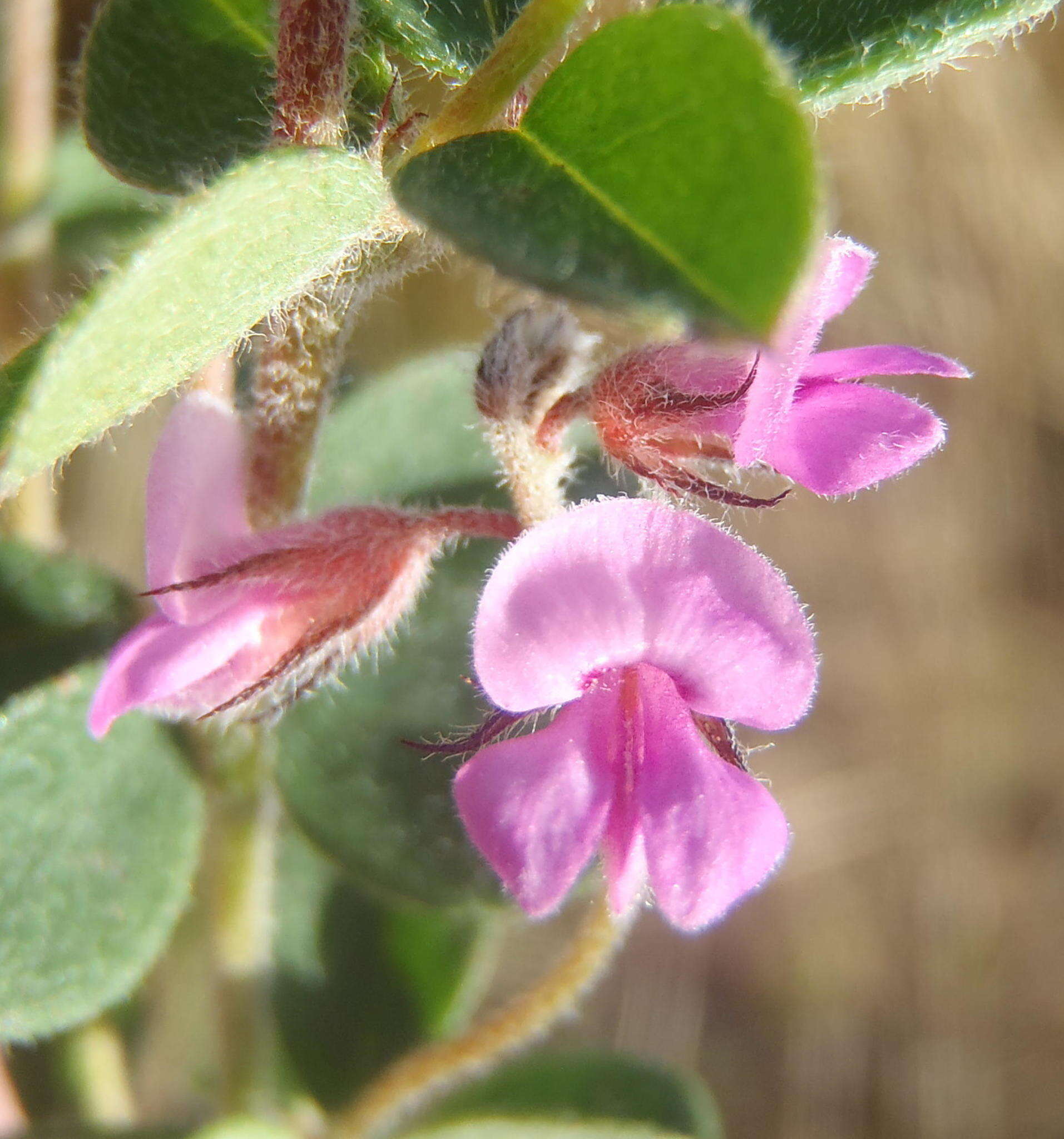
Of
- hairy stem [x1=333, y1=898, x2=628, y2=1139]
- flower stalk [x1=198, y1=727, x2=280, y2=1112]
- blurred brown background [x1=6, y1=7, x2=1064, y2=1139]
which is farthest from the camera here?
blurred brown background [x1=6, y1=7, x2=1064, y2=1139]

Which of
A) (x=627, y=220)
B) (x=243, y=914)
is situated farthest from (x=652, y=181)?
(x=243, y=914)

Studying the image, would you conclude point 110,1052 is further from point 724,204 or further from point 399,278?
point 724,204

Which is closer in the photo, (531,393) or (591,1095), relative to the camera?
(531,393)

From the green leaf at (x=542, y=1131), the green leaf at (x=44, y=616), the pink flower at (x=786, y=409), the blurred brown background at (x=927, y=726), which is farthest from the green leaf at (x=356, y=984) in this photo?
the blurred brown background at (x=927, y=726)

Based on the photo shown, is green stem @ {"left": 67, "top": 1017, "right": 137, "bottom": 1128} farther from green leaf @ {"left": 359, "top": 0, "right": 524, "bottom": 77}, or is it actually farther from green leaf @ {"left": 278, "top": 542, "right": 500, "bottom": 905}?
green leaf @ {"left": 359, "top": 0, "right": 524, "bottom": 77}

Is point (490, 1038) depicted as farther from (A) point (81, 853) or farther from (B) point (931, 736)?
(B) point (931, 736)

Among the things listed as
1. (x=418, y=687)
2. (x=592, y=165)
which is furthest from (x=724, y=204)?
(x=418, y=687)

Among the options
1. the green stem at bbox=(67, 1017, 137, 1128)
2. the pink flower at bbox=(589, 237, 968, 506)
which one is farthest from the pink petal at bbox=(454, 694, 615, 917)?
the green stem at bbox=(67, 1017, 137, 1128)
